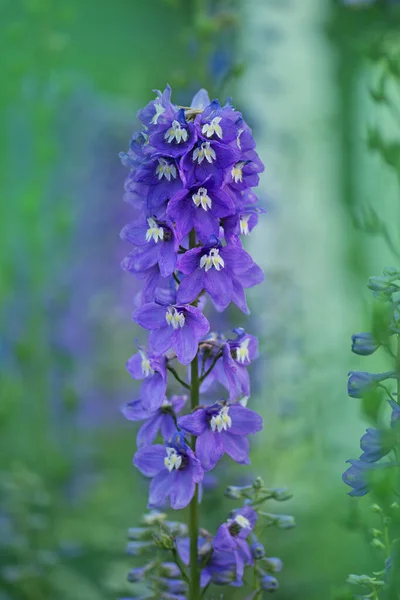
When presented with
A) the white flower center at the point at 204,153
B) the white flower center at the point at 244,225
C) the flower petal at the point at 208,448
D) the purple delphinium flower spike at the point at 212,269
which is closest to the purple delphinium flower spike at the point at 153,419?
the flower petal at the point at 208,448

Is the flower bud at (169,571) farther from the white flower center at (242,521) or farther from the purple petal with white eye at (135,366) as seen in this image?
the purple petal with white eye at (135,366)

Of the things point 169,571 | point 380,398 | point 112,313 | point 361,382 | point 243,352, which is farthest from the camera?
point 112,313

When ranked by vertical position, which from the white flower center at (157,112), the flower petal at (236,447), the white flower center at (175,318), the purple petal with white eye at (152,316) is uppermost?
the white flower center at (157,112)

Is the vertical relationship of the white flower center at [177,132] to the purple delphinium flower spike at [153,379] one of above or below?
above

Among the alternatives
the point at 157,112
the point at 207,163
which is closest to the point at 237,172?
the point at 207,163

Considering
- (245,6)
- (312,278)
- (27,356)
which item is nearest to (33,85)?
(27,356)

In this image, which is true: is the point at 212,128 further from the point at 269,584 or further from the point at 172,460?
the point at 269,584

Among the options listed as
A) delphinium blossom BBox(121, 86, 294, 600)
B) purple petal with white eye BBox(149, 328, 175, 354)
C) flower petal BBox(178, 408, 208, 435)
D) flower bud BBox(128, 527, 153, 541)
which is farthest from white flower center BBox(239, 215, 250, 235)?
flower bud BBox(128, 527, 153, 541)
